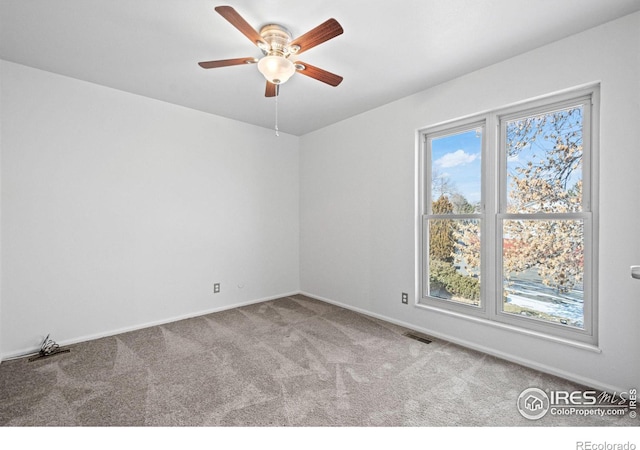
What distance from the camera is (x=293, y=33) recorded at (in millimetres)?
2230

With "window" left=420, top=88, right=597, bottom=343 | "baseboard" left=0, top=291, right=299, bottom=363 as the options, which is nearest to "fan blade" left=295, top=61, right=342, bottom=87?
"window" left=420, top=88, right=597, bottom=343

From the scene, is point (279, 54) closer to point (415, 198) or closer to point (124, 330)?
point (415, 198)

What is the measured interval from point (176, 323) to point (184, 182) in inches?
68.2

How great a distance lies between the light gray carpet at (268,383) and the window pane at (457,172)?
4.75ft

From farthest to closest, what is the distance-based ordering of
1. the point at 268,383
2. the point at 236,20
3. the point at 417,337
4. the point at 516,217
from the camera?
the point at 417,337
the point at 516,217
the point at 268,383
the point at 236,20

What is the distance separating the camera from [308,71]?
2.30m

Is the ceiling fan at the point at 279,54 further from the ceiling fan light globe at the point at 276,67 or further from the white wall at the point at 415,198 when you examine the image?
the white wall at the point at 415,198

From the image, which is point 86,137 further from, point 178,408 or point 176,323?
point 178,408

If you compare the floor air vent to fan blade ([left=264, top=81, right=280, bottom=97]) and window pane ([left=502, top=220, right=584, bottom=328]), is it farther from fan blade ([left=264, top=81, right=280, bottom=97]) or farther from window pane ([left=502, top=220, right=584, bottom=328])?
fan blade ([left=264, top=81, right=280, bottom=97])

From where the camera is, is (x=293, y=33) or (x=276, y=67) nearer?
(x=276, y=67)

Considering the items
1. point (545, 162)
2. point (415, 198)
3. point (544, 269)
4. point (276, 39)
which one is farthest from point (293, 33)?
point (544, 269)

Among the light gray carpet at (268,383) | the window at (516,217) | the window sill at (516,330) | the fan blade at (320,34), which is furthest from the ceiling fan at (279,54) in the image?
the window sill at (516,330)

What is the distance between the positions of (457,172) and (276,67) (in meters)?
2.12
